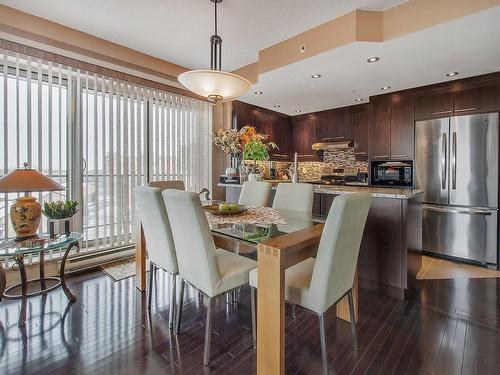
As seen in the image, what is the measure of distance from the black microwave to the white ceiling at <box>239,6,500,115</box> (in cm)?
113

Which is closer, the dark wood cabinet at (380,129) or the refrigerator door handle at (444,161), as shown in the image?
the refrigerator door handle at (444,161)

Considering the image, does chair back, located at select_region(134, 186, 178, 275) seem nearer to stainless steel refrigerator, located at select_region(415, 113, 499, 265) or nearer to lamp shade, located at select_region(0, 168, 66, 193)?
lamp shade, located at select_region(0, 168, 66, 193)

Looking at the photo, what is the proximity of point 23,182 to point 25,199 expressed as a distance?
0.21 m

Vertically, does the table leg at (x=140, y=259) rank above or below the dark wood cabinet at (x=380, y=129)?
below

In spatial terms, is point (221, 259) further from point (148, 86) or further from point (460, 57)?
point (460, 57)

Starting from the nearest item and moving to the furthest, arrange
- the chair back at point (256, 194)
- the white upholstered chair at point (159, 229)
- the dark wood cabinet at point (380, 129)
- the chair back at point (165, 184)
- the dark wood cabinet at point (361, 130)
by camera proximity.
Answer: the white upholstered chair at point (159, 229) → the chair back at point (165, 184) → the chair back at point (256, 194) → the dark wood cabinet at point (380, 129) → the dark wood cabinet at point (361, 130)

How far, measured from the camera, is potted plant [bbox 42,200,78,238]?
2.45 m

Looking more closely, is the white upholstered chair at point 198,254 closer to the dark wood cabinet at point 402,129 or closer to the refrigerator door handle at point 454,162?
the refrigerator door handle at point 454,162

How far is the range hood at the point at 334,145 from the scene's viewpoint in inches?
199

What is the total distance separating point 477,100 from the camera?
341 cm

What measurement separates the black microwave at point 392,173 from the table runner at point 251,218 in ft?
8.73

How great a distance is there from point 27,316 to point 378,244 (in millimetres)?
3214

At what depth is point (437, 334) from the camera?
1.93 metres

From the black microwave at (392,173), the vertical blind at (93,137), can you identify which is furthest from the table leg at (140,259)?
the black microwave at (392,173)
